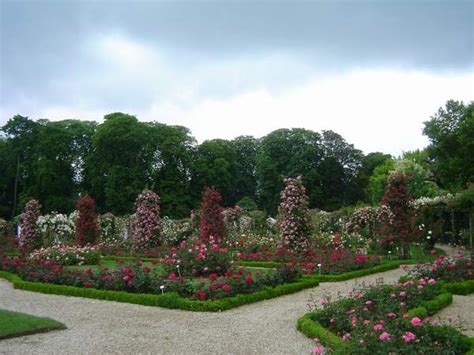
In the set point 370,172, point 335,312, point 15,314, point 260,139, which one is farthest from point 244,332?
point 370,172

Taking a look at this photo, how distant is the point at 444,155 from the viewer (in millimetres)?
31969

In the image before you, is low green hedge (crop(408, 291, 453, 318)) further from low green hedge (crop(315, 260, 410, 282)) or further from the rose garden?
low green hedge (crop(315, 260, 410, 282))

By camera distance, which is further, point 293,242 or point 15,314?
point 293,242

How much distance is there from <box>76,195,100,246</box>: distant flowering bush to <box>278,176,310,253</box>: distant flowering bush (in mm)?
10152

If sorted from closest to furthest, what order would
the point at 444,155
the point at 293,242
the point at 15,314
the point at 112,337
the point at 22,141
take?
1. the point at 112,337
2. the point at 15,314
3. the point at 293,242
4. the point at 444,155
5. the point at 22,141

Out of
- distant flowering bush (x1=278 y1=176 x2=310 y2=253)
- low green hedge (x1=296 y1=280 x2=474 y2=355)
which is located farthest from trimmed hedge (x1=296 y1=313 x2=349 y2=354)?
distant flowering bush (x1=278 y1=176 x2=310 y2=253)

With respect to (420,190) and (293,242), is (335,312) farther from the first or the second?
(420,190)

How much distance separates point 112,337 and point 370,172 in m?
49.0

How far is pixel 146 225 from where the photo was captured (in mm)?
22250

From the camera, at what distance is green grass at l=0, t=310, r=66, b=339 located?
8.13m

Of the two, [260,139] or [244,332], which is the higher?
[260,139]

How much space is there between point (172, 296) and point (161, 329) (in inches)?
78.2

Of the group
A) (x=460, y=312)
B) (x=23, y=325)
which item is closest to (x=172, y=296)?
(x=23, y=325)

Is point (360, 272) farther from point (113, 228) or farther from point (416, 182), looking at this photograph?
point (416, 182)
